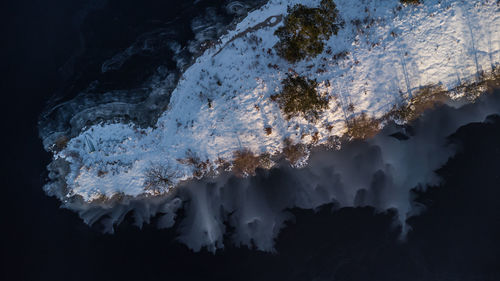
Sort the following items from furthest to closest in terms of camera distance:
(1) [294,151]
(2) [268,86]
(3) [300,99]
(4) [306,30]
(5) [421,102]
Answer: (1) [294,151] < (5) [421,102] < (2) [268,86] < (3) [300,99] < (4) [306,30]

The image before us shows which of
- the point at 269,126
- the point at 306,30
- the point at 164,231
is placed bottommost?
the point at 164,231

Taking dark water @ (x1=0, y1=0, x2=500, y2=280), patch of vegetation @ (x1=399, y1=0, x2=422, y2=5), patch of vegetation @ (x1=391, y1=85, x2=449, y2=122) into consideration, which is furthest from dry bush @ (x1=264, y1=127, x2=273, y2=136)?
patch of vegetation @ (x1=399, y1=0, x2=422, y2=5)

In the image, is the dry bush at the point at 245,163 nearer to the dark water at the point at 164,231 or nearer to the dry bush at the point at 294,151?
the dry bush at the point at 294,151

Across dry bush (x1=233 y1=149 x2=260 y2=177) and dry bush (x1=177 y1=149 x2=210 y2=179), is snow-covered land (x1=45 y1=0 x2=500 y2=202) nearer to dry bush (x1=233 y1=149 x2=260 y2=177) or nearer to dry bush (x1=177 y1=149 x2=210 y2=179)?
dry bush (x1=177 y1=149 x2=210 y2=179)

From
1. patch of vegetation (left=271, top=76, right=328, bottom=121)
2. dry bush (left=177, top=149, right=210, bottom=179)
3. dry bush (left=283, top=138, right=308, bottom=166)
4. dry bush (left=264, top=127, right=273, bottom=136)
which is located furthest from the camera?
dry bush (left=177, top=149, right=210, bottom=179)

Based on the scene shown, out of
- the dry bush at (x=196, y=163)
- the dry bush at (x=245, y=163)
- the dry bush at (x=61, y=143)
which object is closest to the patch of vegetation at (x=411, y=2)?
the dry bush at (x=245, y=163)

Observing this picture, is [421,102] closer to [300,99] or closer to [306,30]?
[300,99]

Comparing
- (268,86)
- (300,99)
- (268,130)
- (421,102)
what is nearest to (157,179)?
(268,130)
